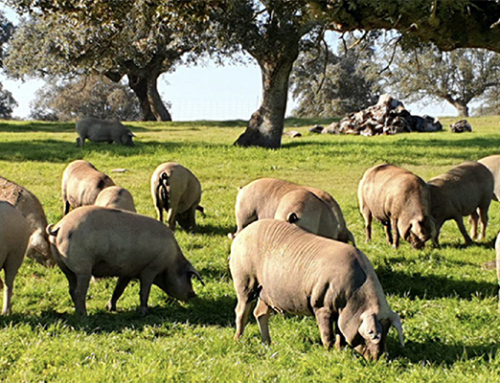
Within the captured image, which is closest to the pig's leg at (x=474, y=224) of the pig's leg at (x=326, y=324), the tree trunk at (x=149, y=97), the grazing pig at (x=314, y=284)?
the grazing pig at (x=314, y=284)

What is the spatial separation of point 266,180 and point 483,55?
52.2 meters

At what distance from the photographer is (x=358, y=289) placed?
533 centimetres

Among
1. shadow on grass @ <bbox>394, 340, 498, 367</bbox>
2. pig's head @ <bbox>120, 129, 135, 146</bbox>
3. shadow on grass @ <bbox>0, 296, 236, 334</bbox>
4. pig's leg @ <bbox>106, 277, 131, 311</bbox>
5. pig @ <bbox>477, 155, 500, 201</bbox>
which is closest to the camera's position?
shadow on grass @ <bbox>394, 340, 498, 367</bbox>

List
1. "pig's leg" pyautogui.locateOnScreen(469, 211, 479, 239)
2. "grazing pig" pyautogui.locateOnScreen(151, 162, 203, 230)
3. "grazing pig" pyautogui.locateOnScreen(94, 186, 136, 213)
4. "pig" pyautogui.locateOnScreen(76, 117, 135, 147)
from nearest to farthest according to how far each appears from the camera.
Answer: "grazing pig" pyautogui.locateOnScreen(94, 186, 136, 213) < "grazing pig" pyautogui.locateOnScreen(151, 162, 203, 230) < "pig's leg" pyautogui.locateOnScreen(469, 211, 479, 239) < "pig" pyautogui.locateOnScreen(76, 117, 135, 147)

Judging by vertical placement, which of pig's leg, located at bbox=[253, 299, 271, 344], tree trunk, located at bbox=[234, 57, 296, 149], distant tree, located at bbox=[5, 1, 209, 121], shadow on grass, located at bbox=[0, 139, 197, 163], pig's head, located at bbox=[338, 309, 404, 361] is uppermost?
distant tree, located at bbox=[5, 1, 209, 121]

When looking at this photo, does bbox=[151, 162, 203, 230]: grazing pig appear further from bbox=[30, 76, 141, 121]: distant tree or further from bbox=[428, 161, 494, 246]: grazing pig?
bbox=[30, 76, 141, 121]: distant tree

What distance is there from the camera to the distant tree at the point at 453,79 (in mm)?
54344

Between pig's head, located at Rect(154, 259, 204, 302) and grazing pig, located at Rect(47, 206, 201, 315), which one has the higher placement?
grazing pig, located at Rect(47, 206, 201, 315)

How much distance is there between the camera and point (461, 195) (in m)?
10.4

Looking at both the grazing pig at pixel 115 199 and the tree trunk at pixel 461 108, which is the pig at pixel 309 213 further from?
the tree trunk at pixel 461 108

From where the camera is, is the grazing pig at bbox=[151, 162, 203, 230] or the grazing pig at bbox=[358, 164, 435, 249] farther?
the grazing pig at bbox=[151, 162, 203, 230]

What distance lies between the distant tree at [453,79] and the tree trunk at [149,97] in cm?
2255

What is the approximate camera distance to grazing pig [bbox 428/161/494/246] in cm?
1018

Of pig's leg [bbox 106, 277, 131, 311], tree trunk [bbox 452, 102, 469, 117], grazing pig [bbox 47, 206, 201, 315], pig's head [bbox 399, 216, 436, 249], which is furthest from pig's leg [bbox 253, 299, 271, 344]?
tree trunk [bbox 452, 102, 469, 117]
